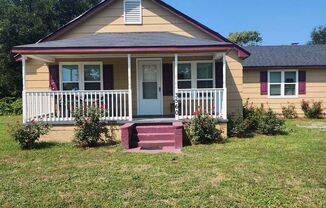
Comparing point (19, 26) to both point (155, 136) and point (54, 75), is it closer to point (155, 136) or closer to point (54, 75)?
point (54, 75)

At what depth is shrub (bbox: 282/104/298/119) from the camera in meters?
18.6

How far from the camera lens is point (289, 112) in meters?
18.6

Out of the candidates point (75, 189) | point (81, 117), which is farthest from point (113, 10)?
point (75, 189)

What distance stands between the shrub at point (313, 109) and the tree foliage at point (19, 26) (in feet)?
73.6

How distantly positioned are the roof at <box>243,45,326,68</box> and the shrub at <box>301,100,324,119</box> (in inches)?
84.3

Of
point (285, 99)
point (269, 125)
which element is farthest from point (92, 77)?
point (285, 99)

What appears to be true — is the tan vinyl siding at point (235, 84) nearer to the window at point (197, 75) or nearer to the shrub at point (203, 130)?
the window at point (197, 75)

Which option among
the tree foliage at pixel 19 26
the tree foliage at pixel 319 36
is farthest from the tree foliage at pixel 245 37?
the tree foliage at pixel 19 26

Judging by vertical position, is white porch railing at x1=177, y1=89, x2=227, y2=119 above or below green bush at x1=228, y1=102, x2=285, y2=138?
above

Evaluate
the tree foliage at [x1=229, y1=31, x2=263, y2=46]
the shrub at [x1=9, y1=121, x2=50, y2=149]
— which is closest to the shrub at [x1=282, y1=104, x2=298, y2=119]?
the shrub at [x1=9, y1=121, x2=50, y2=149]

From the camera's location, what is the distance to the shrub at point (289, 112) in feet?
61.0

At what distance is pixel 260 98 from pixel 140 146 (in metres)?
11.1

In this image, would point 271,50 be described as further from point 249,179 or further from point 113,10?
point 249,179

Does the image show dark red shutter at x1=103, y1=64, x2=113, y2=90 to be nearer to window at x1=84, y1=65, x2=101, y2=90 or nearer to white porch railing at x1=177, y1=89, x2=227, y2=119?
window at x1=84, y1=65, x2=101, y2=90
